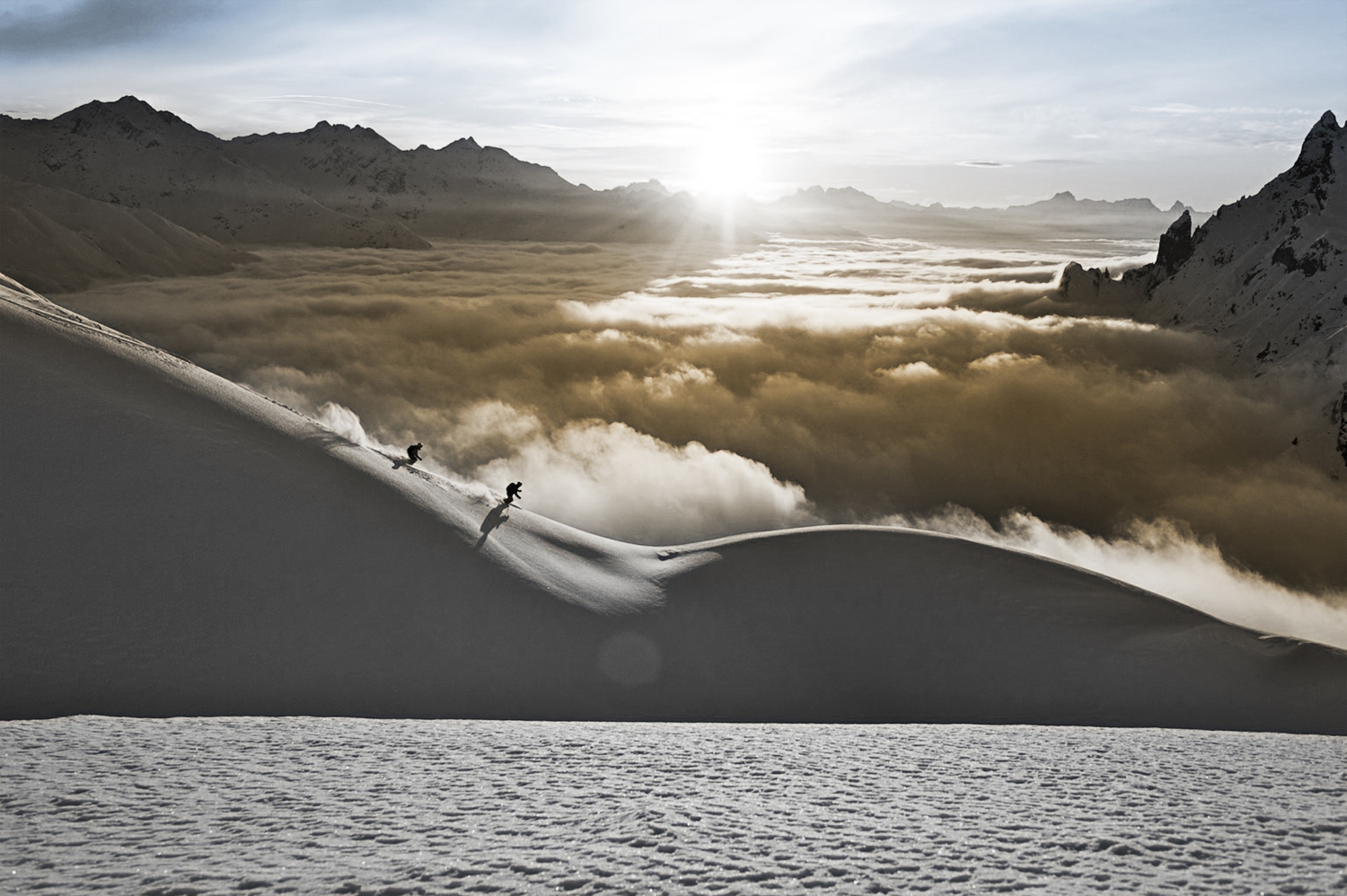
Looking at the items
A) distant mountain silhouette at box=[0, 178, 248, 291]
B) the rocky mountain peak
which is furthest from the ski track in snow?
the rocky mountain peak

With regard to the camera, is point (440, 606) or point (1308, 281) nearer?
point (440, 606)

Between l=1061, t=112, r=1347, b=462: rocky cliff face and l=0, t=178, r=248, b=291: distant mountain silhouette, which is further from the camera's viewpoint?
l=0, t=178, r=248, b=291: distant mountain silhouette

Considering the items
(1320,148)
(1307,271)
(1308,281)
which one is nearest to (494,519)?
(1308,281)

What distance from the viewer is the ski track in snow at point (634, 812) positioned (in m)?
9.76

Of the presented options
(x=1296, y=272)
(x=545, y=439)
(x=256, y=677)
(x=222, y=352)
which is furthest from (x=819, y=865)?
(x=1296, y=272)

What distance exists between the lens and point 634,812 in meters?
11.7

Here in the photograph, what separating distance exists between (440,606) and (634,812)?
14.4 meters

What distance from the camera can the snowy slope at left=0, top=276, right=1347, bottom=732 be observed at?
66.8 feet

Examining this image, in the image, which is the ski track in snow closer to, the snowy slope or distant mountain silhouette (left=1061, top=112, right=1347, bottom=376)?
the snowy slope

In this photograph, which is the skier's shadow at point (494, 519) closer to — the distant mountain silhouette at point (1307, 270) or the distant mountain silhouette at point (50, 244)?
the distant mountain silhouette at point (50, 244)

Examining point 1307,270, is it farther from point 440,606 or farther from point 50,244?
point 50,244

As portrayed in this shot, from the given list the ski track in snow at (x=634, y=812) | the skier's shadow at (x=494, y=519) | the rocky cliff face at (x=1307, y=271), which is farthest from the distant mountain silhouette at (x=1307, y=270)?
the ski track in snow at (x=634, y=812)

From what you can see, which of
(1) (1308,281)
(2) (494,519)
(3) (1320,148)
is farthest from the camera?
(3) (1320,148)

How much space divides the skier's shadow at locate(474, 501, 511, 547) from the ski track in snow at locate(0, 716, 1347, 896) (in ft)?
39.1
